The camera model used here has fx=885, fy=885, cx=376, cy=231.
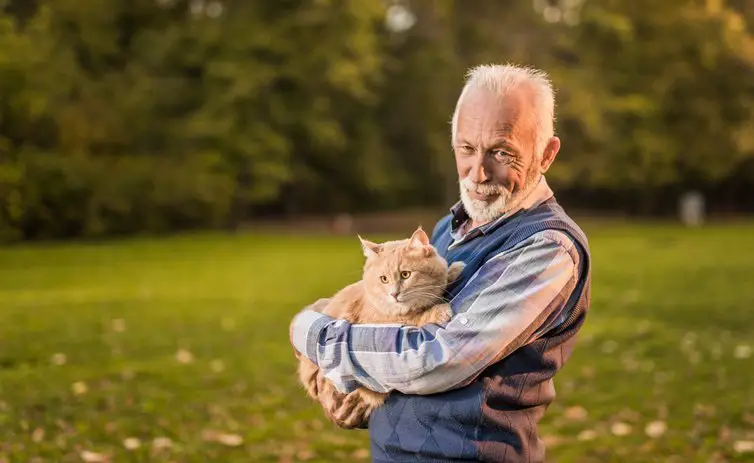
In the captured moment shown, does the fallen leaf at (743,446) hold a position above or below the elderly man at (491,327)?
below

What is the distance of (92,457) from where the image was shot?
5.58 meters

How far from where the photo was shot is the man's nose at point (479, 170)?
8.35 ft

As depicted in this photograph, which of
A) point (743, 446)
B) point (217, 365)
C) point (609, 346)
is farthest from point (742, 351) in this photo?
point (217, 365)

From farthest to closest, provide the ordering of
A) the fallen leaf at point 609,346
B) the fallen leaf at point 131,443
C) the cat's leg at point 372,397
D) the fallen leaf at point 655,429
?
the fallen leaf at point 609,346
the fallen leaf at point 655,429
the fallen leaf at point 131,443
the cat's leg at point 372,397

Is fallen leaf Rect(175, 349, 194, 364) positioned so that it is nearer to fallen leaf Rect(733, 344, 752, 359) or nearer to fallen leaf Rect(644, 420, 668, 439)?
fallen leaf Rect(644, 420, 668, 439)

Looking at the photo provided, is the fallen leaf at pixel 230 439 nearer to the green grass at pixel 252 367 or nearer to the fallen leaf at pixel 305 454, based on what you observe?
the green grass at pixel 252 367

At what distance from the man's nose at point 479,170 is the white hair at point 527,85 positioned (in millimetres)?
121

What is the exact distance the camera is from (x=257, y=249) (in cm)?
2250

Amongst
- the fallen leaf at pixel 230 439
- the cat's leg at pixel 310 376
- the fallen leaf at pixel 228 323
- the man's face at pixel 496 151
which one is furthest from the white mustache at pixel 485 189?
the fallen leaf at pixel 228 323

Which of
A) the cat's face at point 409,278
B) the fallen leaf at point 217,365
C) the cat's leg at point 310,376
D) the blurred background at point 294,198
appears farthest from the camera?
the fallen leaf at point 217,365

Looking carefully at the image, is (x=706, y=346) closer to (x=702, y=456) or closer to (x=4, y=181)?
(x=702, y=456)

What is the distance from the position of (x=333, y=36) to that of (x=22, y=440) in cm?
2287

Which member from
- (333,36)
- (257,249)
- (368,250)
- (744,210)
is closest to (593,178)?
(744,210)

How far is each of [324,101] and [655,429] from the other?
79.9ft
